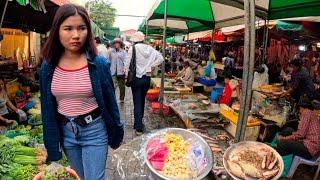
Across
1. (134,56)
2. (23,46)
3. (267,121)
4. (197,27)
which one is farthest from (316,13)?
(23,46)

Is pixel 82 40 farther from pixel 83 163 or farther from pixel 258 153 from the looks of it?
pixel 258 153

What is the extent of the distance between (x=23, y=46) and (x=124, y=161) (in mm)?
11671

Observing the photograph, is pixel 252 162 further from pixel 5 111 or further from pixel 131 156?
pixel 5 111

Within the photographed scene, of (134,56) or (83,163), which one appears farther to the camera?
(134,56)

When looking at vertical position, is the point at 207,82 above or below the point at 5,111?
above

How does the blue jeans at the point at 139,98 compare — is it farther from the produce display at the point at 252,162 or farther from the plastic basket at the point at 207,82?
the plastic basket at the point at 207,82

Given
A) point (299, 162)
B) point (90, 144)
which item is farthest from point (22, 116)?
point (299, 162)

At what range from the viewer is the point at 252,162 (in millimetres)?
3801

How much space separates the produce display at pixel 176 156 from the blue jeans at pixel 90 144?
0.72 metres

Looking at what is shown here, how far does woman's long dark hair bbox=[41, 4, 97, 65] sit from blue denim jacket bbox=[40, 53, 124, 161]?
63mm

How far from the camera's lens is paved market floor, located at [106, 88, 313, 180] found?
427cm

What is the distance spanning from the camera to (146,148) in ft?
12.0

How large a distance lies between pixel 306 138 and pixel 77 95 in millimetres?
4181

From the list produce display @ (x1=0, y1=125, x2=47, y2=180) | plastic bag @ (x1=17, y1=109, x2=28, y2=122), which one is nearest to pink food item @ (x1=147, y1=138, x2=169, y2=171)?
produce display @ (x1=0, y1=125, x2=47, y2=180)
